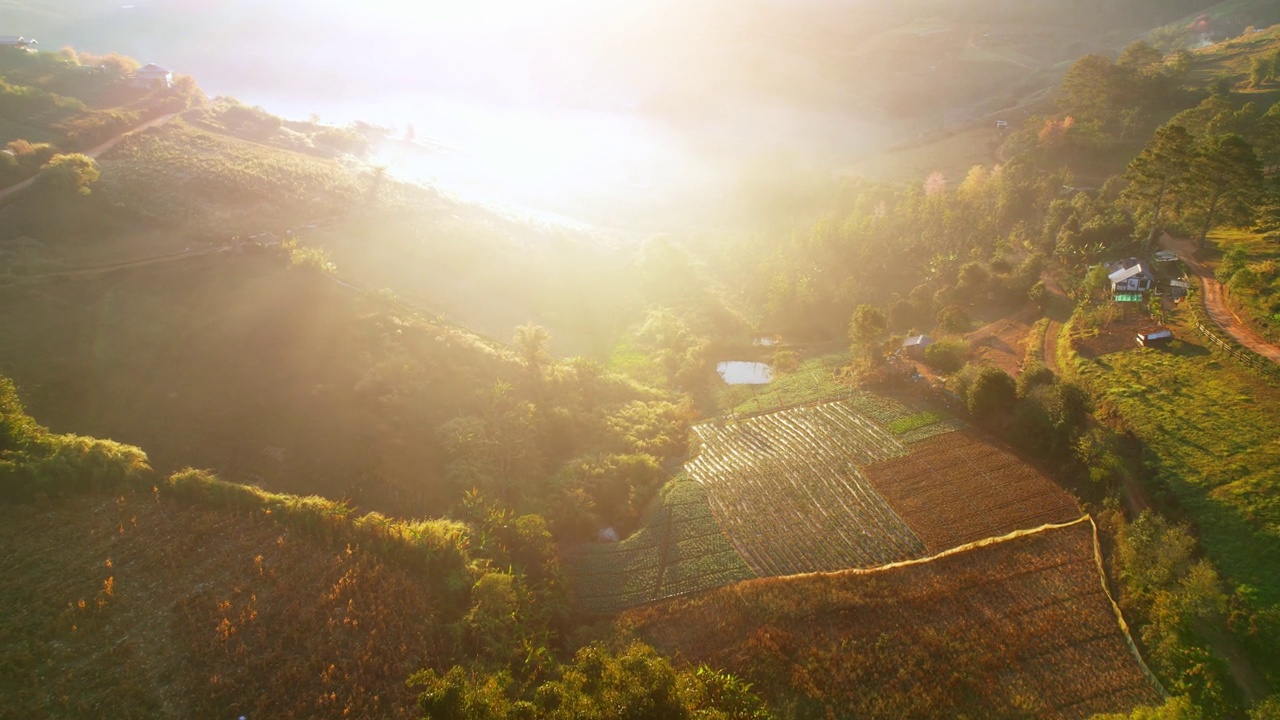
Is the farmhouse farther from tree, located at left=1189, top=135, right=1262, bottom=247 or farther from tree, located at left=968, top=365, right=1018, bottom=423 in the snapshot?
tree, located at left=968, top=365, right=1018, bottom=423

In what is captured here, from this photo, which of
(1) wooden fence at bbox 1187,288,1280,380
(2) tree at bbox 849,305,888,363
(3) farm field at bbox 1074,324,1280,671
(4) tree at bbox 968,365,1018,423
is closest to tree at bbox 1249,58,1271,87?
(1) wooden fence at bbox 1187,288,1280,380

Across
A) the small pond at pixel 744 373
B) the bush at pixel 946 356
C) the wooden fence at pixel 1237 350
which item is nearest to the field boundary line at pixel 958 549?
the bush at pixel 946 356

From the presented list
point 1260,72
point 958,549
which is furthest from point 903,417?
point 1260,72

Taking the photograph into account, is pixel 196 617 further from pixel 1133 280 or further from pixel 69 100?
pixel 69 100

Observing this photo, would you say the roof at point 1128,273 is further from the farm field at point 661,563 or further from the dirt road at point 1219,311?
the farm field at point 661,563

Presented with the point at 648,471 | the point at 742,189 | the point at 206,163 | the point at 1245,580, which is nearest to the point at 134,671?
the point at 648,471

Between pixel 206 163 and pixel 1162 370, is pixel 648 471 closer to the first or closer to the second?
pixel 1162 370
